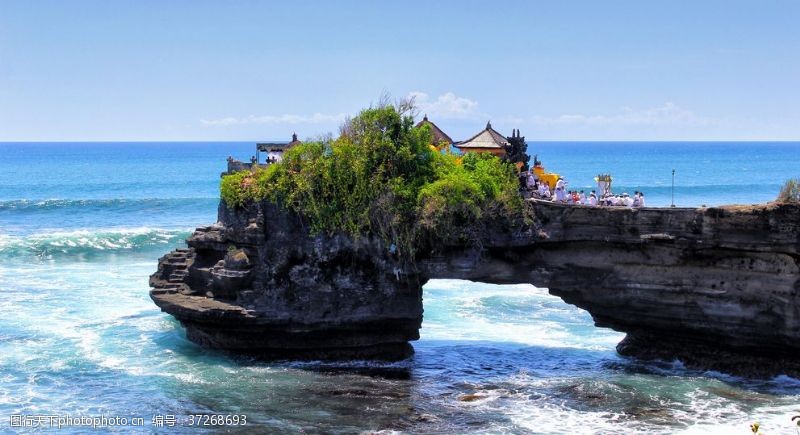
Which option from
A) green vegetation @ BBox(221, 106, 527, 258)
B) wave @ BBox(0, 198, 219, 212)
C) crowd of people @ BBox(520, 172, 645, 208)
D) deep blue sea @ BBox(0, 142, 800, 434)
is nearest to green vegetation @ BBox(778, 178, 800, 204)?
crowd of people @ BBox(520, 172, 645, 208)

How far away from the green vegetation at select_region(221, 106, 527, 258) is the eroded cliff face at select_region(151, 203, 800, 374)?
0.42 metres

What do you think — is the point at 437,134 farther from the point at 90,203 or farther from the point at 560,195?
the point at 90,203

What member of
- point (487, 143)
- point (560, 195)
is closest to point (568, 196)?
point (560, 195)

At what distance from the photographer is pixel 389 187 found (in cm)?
2245

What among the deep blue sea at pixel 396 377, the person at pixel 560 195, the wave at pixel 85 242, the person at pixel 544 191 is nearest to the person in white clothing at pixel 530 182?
the person at pixel 544 191

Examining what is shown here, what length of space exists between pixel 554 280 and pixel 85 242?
27.6 m

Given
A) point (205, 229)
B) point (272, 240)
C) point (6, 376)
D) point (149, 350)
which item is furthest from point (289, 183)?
point (6, 376)

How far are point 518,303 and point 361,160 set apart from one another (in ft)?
34.2

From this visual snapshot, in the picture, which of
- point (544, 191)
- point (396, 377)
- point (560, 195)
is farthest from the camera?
point (544, 191)

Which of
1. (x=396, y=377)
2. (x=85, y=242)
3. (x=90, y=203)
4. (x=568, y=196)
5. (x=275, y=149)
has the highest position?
(x=275, y=149)

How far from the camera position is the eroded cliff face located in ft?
69.9

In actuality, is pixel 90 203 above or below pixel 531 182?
below

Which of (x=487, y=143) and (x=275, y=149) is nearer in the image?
(x=487, y=143)

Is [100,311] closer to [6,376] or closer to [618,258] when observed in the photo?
[6,376]
